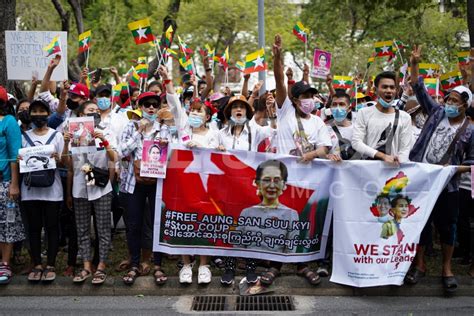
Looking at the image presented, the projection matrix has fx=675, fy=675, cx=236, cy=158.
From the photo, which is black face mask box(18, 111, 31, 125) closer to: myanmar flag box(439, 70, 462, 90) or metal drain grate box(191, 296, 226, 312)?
metal drain grate box(191, 296, 226, 312)

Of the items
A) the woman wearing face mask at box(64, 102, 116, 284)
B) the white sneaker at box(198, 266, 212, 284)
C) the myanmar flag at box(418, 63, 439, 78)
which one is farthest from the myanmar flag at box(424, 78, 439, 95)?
the woman wearing face mask at box(64, 102, 116, 284)

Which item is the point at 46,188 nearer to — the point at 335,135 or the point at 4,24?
the point at 335,135

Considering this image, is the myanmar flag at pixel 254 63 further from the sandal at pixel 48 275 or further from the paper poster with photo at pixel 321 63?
the sandal at pixel 48 275

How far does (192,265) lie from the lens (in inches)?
291

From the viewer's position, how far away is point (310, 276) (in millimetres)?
7094

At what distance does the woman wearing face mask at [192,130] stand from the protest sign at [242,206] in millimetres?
128

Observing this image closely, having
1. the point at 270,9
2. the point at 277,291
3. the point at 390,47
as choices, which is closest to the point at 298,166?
the point at 277,291

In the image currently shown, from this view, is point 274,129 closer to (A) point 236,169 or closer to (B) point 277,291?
(A) point 236,169

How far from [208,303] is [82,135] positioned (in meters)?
2.20

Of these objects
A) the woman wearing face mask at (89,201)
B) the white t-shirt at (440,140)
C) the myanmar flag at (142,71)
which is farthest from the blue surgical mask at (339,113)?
the myanmar flag at (142,71)

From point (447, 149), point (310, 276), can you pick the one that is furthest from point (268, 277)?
point (447, 149)

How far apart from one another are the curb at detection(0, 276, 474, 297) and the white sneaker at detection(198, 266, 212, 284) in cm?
8

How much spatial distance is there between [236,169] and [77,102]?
2285mm

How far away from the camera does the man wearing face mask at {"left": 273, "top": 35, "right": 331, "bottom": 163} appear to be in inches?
278
